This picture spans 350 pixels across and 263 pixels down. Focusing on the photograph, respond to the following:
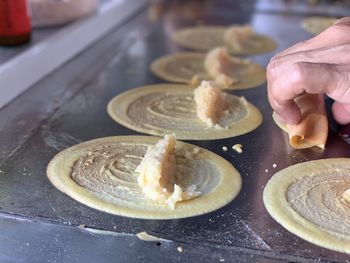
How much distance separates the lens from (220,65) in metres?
1.44

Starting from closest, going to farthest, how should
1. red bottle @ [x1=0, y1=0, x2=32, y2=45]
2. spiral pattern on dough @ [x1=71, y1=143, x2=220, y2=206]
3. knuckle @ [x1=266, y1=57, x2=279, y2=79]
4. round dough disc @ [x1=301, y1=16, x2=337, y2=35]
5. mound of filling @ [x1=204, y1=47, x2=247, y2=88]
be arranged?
spiral pattern on dough @ [x1=71, y1=143, x2=220, y2=206], knuckle @ [x1=266, y1=57, x2=279, y2=79], red bottle @ [x1=0, y1=0, x2=32, y2=45], mound of filling @ [x1=204, y1=47, x2=247, y2=88], round dough disc @ [x1=301, y1=16, x2=337, y2=35]

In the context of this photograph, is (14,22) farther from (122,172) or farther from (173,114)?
(122,172)

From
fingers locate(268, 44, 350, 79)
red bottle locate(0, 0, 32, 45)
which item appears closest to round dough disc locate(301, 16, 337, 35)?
fingers locate(268, 44, 350, 79)

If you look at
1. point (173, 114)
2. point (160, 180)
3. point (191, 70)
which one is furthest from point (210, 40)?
point (160, 180)

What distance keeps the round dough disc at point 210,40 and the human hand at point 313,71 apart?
568 millimetres

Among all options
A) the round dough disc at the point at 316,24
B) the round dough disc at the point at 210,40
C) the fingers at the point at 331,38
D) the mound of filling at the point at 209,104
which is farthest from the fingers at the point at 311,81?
the round dough disc at the point at 316,24

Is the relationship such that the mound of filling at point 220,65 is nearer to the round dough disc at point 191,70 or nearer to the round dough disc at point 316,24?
the round dough disc at point 191,70

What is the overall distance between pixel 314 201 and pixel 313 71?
22 cm

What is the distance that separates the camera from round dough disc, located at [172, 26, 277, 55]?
165cm

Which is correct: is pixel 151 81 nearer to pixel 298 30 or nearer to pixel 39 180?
pixel 39 180

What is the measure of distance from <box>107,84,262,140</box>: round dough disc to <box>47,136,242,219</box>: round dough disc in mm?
62

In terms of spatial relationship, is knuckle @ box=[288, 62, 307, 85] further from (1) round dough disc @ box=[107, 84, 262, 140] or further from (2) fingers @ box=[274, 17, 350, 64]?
(1) round dough disc @ box=[107, 84, 262, 140]

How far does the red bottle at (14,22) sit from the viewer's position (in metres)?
1.29

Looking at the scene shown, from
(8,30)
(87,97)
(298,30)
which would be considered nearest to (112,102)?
(87,97)
